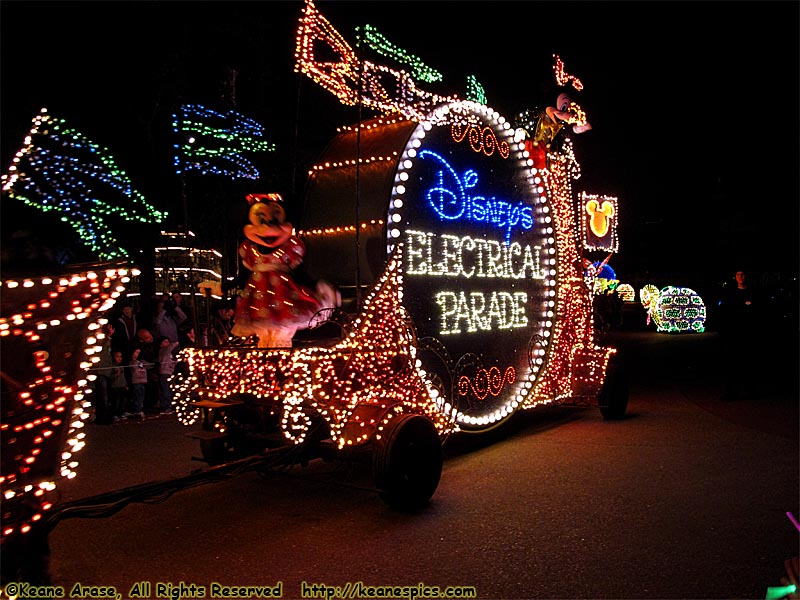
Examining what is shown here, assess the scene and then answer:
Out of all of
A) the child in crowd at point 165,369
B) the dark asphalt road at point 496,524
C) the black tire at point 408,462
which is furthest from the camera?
the child in crowd at point 165,369

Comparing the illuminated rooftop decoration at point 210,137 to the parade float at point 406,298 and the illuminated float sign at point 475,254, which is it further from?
the illuminated float sign at point 475,254

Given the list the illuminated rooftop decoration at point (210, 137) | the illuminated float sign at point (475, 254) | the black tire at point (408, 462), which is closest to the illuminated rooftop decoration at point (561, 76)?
the illuminated float sign at point (475, 254)

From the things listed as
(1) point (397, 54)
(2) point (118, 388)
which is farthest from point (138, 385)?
(1) point (397, 54)

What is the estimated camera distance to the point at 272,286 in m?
5.42

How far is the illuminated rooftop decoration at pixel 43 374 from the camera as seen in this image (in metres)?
2.61

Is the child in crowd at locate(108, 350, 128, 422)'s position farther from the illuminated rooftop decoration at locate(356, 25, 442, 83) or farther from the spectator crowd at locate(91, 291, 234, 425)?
the illuminated rooftop decoration at locate(356, 25, 442, 83)

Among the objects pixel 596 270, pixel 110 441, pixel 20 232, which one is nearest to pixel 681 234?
pixel 596 270

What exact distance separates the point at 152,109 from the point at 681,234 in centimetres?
3889

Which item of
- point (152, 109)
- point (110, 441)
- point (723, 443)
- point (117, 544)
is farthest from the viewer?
point (152, 109)

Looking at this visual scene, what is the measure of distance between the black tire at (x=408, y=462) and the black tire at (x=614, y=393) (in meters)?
3.91

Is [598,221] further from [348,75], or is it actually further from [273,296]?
[273,296]

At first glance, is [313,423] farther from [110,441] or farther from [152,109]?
[152,109]

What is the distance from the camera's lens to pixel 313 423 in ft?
17.2

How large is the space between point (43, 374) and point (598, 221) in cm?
733
